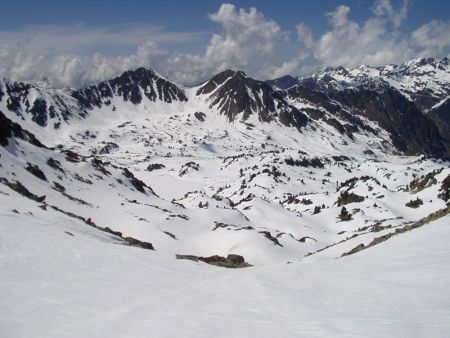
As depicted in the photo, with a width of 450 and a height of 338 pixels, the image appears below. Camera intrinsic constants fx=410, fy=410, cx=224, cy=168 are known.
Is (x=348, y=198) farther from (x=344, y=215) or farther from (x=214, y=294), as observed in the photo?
(x=214, y=294)

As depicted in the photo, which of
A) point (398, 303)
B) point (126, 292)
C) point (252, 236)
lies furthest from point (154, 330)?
point (252, 236)

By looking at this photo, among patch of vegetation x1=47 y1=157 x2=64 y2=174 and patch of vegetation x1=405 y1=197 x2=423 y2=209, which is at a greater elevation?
patch of vegetation x1=47 y1=157 x2=64 y2=174

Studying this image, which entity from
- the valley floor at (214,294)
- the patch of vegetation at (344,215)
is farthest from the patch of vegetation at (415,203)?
the valley floor at (214,294)

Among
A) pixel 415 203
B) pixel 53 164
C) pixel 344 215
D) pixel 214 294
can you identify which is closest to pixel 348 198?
pixel 415 203

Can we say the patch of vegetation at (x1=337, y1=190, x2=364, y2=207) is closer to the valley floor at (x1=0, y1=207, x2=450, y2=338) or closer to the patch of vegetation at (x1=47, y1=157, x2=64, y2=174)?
the patch of vegetation at (x1=47, y1=157, x2=64, y2=174)

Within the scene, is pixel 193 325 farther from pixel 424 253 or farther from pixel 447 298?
pixel 424 253

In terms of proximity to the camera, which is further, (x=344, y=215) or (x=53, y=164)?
(x=344, y=215)

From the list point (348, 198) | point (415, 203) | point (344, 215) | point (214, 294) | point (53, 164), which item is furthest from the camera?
point (348, 198)

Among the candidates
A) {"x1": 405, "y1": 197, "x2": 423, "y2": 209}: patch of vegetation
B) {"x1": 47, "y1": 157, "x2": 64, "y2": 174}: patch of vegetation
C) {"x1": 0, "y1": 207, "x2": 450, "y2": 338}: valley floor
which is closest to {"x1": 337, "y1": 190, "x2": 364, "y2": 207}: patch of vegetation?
{"x1": 405, "y1": 197, "x2": 423, "y2": 209}: patch of vegetation

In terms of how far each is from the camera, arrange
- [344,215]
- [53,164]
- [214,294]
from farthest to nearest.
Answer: [344,215], [53,164], [214,294]
